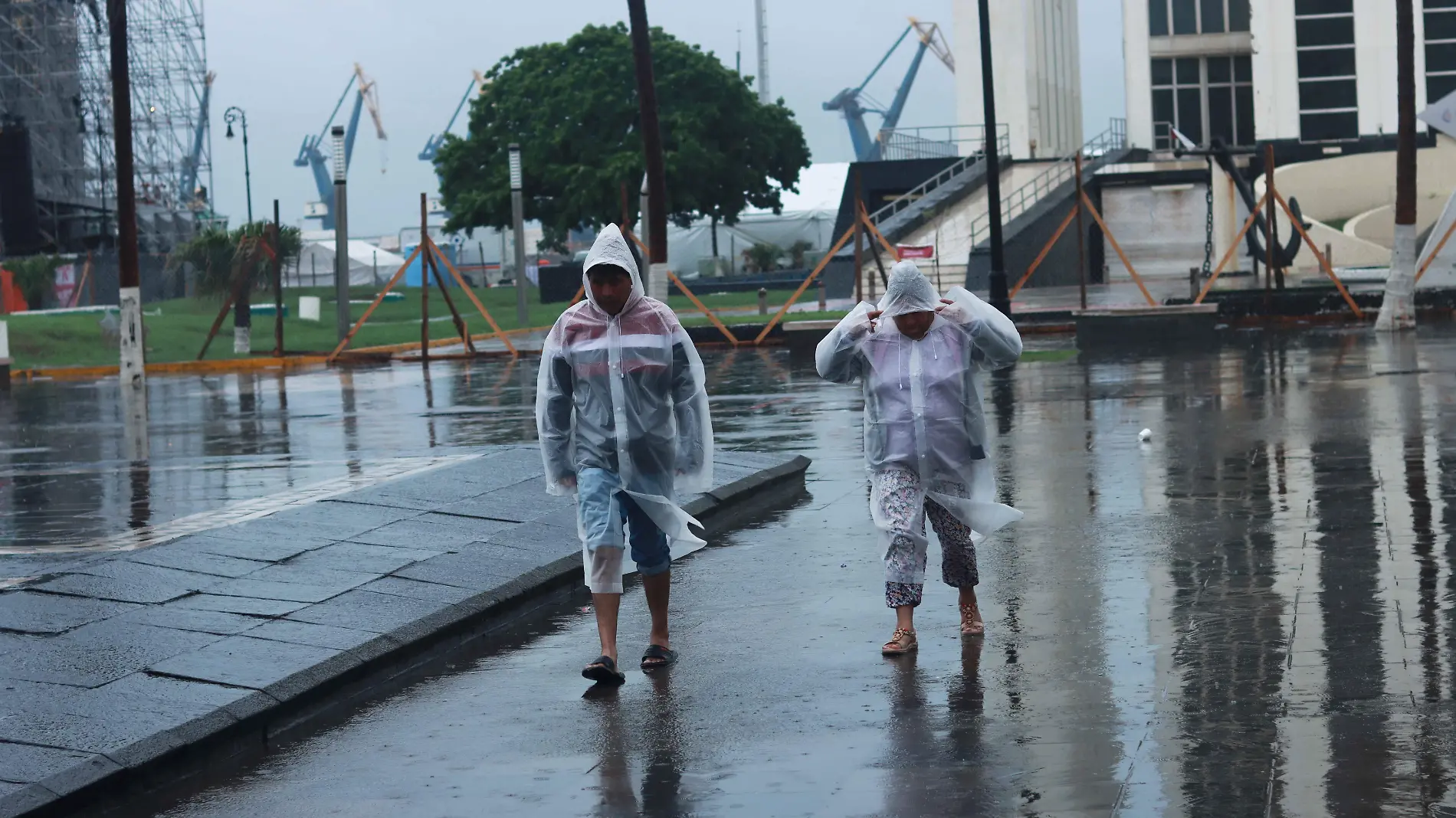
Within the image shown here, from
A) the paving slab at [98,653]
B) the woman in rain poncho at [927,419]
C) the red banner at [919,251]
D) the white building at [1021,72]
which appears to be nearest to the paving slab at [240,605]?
the paving slab at [98,653]

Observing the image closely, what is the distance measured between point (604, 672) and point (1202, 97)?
182 ft

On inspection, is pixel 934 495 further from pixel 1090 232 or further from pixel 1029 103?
pixel 1029 103

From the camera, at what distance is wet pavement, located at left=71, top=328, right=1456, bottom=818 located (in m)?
5.39

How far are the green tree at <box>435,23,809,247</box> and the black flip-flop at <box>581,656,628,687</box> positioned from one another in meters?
53.7

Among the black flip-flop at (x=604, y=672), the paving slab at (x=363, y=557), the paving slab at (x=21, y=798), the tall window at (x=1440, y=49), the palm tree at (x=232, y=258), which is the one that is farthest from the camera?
the tall window at (x=1440, y=49)

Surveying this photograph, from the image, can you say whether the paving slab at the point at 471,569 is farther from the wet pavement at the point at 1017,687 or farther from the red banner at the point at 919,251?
the red banner at the point at 919,251

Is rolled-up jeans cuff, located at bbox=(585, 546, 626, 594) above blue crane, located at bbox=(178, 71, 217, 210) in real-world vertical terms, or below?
below

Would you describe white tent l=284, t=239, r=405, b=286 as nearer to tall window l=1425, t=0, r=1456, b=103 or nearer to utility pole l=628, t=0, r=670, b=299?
tall window l=1425, t=0, r=1456, b=103

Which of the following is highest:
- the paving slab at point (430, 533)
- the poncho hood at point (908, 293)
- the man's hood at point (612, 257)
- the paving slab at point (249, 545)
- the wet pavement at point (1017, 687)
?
the man's hood at point (612, 257)

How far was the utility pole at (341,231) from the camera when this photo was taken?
1352 inches

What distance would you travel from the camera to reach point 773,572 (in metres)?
9.41

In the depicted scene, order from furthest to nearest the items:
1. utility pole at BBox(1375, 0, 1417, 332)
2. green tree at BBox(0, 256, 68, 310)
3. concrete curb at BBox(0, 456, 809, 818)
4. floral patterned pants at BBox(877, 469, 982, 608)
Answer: green tree at BBox(0, 256, 68, 310) < utility pole at BBox(1375, 0, 1417, 332) < floral patterned pants at BBox(877, 469, 982, 608) < concrete curb at BBox(0, 456, 809, 818)

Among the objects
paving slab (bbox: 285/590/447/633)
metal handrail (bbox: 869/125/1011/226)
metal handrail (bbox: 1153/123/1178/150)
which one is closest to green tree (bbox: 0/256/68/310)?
metal handrail (bbox: 869/125/1011/226)

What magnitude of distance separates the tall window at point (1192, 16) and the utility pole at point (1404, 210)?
103ft
